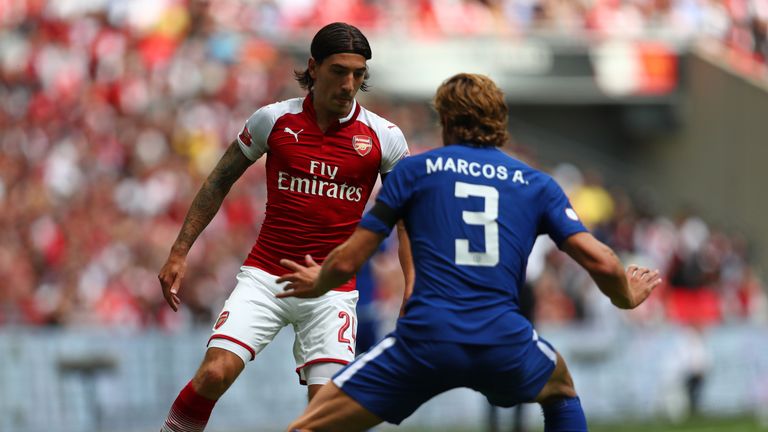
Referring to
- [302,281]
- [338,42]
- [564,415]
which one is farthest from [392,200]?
[338,42]

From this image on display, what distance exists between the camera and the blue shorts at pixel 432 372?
22.2 feet

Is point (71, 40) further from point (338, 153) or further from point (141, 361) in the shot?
point (338, 153)

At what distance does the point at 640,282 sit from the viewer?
7.33 meters

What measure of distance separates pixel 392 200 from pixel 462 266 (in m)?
0.44

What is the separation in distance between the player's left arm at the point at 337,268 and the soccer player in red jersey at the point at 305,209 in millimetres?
1139

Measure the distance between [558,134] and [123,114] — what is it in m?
11.0

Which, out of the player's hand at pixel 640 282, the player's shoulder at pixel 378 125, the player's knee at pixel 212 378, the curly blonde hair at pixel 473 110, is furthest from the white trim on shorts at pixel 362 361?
the player's shoulder at pixel 378 125

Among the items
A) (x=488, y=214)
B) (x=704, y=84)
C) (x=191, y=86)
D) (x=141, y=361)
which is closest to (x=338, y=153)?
(x=488, y=214)

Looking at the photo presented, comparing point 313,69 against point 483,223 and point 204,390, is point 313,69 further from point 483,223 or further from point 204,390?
point 483,223

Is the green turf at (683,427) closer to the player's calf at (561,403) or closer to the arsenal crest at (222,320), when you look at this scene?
the arsenal crest at (222,320)

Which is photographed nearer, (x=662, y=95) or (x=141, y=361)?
(x=141, y=361)

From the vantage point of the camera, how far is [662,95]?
2905cm

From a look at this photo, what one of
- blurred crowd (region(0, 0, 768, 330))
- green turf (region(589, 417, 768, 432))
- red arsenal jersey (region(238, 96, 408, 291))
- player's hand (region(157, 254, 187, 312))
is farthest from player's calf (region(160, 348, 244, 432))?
green turf (region(589, 417, 768, 432))

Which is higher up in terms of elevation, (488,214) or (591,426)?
(488,214)
